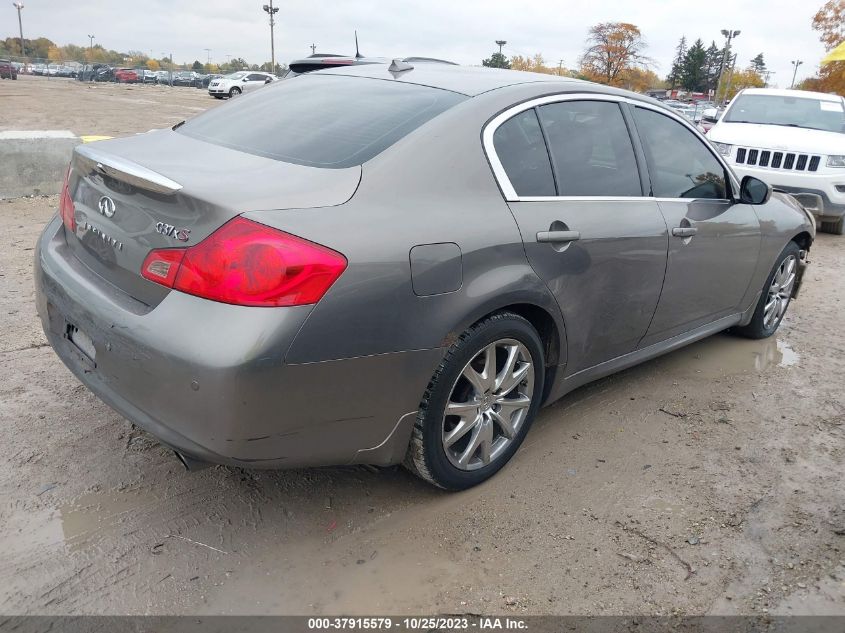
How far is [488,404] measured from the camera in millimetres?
2756

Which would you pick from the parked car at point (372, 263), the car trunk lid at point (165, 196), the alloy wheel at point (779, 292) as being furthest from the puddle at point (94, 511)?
the alloy wheel at point (779, 292)

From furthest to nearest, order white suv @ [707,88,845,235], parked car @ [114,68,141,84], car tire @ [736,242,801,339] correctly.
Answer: parked car @ [114,68,141,84], white suv @ [707,88,845,235], car tire @ [736,242,801,339]

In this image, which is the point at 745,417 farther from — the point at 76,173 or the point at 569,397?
the point at 76,173

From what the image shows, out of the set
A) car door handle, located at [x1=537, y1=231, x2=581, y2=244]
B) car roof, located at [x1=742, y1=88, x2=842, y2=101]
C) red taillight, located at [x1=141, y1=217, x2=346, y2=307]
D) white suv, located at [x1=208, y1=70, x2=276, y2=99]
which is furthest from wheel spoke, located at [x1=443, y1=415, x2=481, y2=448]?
white suv, located at [x1=208, y1=70, x2=276, y2=99]

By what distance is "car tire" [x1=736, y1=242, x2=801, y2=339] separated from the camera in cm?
458

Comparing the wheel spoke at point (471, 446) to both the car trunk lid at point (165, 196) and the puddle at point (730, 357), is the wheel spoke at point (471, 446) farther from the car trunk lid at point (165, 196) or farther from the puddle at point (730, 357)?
the puddle at point (730, 357)

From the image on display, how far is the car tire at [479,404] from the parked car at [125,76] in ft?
217

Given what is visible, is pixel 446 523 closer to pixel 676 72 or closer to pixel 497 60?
pixel 497 60

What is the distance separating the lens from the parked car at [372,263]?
2084 millimetres

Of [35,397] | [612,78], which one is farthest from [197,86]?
[35,397]

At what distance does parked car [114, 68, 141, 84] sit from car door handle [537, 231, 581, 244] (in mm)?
66156

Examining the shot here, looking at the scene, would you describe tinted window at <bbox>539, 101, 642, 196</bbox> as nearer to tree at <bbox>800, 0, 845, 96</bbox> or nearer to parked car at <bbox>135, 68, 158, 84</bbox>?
tree at <bbox>800, 0, 845, 96</bbox>

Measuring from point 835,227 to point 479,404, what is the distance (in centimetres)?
838

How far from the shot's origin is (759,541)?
2631mm
